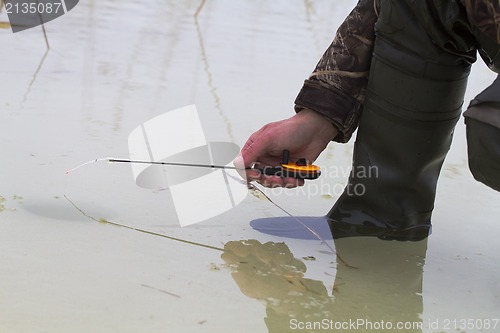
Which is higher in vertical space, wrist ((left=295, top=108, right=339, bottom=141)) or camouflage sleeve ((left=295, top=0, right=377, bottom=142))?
camouflage sleeve ((left=295, top=0, right=377, bottom=142))

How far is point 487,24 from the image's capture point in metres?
1.39

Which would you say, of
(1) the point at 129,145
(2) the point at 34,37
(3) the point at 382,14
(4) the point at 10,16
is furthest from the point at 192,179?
(4) the point at 10,16

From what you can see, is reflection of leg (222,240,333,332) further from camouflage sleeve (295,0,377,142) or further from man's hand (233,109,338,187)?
camouflage sleeve (295,0,377,142)

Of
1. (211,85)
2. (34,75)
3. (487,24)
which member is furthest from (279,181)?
(34,75)

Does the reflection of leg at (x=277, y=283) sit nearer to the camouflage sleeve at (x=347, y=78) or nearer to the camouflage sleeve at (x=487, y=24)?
the camouflage sleeve at (x=347, y=78)

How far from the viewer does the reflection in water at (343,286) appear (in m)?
1.27

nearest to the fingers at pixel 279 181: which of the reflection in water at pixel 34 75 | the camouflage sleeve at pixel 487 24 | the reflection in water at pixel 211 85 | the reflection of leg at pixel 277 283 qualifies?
the reflection of leg at pixel 277 283

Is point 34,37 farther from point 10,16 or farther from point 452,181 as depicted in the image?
point 452,181

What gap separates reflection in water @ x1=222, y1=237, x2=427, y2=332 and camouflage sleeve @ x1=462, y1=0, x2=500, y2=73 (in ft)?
1.25

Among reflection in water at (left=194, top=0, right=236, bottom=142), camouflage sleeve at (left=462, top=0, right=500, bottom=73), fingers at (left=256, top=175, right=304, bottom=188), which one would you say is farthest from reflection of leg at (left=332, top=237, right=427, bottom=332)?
reflection in water at (left=194, top=0, right=236, bottom=142)

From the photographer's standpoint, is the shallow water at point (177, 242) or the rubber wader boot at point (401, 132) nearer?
the shallow water at point (177, 242)

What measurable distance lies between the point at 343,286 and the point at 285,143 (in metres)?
0.32

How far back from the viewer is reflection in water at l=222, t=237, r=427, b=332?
4.16ft

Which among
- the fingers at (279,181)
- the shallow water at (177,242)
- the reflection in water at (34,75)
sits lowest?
the reflection in water at (34,75)
